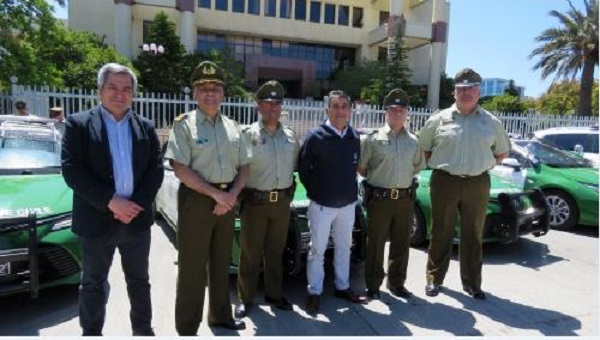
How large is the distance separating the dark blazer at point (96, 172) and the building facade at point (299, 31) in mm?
25192

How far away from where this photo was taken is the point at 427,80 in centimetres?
3334

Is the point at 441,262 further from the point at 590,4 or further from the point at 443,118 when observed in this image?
the point at 590,4

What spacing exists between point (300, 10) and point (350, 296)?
101 feet

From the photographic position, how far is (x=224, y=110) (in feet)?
41.0

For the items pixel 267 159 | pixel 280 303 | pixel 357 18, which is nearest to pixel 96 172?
pixel 267 159

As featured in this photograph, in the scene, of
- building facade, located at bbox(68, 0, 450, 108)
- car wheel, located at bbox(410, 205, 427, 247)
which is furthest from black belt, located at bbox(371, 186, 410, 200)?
building facade, located at bbox(68, 0, 450, 108)

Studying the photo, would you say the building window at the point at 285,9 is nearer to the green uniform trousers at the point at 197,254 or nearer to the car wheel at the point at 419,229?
the car wheel at the point at 419,229

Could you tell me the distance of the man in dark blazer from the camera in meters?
2.80

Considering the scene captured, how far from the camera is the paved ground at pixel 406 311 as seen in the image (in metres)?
3.56

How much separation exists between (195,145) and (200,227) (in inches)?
21.5

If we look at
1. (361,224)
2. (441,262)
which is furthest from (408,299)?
(361,224)

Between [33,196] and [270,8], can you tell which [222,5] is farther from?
[33,196]

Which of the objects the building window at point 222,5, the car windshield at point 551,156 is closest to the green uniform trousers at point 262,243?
the car windshield at point 551,156

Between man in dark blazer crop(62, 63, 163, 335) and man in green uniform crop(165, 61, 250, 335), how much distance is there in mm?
211
